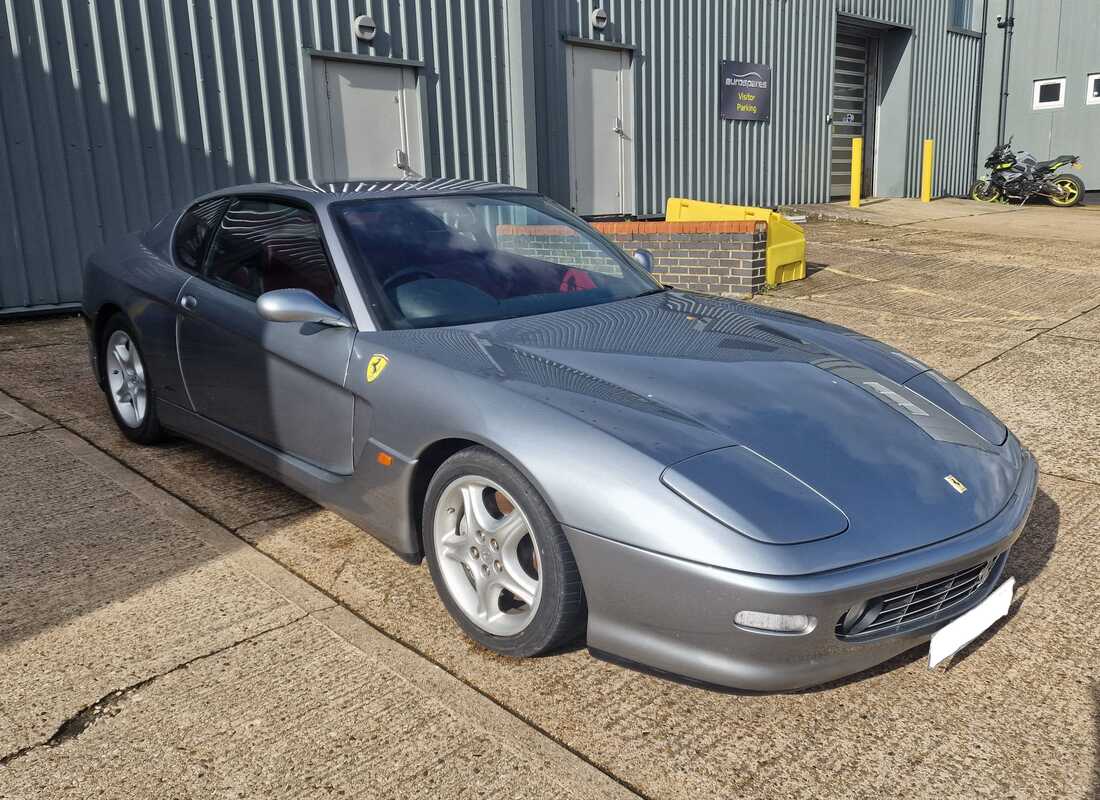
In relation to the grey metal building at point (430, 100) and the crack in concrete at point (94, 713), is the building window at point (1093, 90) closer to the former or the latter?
the grey metal building at point (430, 100)

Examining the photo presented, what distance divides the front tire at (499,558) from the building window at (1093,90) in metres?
20.6

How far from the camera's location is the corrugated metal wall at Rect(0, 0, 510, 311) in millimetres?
7578

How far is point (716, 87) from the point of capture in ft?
46.4

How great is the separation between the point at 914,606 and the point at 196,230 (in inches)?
131

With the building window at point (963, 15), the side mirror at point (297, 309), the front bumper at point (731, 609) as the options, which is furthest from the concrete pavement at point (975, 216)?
the side mirror at point (297, 309)

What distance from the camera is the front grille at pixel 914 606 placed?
2.21 metres

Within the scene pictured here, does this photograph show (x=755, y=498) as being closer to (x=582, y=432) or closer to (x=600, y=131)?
(x=582, y=432)

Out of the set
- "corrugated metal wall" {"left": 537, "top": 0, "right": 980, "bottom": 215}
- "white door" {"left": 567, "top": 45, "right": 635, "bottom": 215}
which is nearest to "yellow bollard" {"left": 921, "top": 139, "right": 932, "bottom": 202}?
"corrugated metal wall" {"left": 537, "top": 0, "right": 980, "bottom": 215}

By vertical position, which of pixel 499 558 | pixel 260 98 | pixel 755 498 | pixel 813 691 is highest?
pixel 260 98

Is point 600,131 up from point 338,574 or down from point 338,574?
up

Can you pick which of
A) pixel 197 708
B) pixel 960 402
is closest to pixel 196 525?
pixel 197 708

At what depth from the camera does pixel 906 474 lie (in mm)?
2457

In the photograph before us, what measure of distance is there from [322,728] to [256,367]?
5.10 feet

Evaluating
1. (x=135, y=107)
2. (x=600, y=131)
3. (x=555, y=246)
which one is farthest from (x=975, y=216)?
(x=555, y=246)
